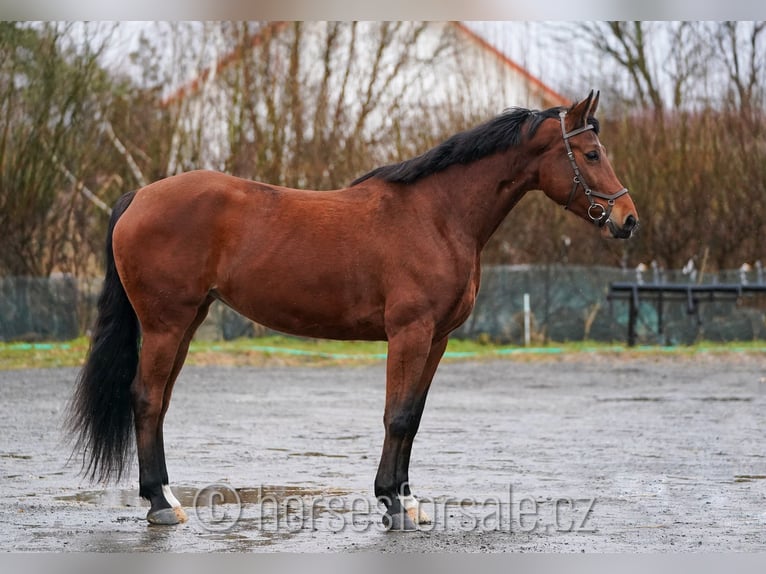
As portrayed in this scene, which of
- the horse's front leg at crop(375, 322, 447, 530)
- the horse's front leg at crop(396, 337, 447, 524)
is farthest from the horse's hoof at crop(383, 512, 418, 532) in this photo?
the horse's front leg at crop(396, 337, 447, 524)

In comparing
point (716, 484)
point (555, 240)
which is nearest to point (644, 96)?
point (555, 240)

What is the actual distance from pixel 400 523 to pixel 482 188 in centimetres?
204

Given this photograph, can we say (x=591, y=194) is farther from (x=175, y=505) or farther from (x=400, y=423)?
(x=175, y=505)

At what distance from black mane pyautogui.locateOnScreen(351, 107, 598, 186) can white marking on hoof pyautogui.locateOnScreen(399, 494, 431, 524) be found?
188 centimetres

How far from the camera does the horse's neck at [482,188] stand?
677 centimetres

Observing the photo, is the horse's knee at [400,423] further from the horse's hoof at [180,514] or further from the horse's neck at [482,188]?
the horse's hoof at [180,514]

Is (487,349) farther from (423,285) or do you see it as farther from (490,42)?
(423,285)

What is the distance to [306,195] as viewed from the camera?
6.87 m

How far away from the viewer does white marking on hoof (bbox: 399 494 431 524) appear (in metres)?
6.48

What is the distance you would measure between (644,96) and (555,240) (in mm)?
4491

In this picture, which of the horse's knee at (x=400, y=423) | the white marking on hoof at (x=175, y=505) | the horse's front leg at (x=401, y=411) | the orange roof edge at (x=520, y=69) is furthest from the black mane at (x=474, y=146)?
the orange roof edge at (x=520, y=69)

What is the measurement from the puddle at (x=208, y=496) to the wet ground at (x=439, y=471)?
20 mm

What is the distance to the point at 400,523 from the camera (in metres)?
6.30

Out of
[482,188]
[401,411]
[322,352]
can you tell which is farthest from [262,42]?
[401,411]
